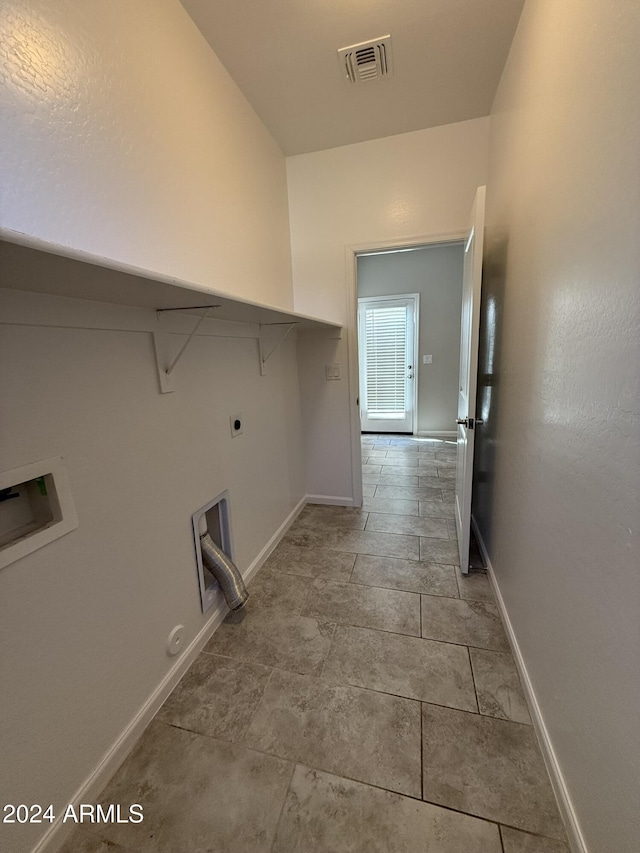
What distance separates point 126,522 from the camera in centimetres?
119

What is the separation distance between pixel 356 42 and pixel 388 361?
3752 mm

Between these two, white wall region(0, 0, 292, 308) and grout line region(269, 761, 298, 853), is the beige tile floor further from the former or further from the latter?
white wall region(0, 0, 292, 308)

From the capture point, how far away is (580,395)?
0.94 metres

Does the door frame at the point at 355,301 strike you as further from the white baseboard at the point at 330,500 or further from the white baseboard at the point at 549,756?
the white baseboard at the point at 549,756

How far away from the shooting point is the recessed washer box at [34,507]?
0.87 m

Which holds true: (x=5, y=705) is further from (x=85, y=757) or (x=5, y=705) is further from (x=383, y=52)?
(x=383, y=52)

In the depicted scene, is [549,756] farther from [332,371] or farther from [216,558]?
[332,371]

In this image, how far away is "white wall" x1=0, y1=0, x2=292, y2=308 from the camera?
88 centimetres

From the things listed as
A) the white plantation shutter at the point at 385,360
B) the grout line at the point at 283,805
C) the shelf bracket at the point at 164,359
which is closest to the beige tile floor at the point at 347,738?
the grout line at the point at 283,805

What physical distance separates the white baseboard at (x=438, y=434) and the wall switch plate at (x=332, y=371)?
9.13ft

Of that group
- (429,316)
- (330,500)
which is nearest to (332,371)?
(330,500)

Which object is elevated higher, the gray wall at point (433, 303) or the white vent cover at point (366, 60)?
the white vent cover at point (366, 60)

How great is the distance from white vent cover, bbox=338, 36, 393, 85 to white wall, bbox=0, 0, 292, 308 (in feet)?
1.97

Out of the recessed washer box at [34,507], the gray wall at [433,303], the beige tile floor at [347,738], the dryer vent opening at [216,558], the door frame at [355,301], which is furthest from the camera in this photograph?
the gray wall at [433,303]
